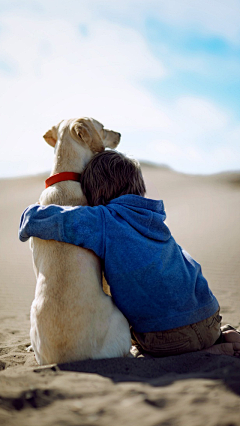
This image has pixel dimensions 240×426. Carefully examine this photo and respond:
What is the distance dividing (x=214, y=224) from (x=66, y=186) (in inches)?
464

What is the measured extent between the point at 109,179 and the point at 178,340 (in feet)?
4.55

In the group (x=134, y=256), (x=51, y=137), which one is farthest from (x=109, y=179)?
(x=51, y=137)

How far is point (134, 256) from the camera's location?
2.67 meters

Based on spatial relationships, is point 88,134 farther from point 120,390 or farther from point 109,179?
point 120,390

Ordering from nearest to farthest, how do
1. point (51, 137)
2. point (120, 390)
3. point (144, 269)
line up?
point (120, 390), point (144, 269), point (51, 137)

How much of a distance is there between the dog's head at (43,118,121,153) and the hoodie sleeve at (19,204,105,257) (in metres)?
0.96

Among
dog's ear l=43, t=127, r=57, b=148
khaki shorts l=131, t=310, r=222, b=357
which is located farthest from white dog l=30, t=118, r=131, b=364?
dog's ear l=43, t=127, r=57, b=148

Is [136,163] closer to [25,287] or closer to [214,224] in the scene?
[25,287]

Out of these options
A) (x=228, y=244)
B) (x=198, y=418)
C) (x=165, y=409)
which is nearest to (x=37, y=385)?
(x=165, y=409)

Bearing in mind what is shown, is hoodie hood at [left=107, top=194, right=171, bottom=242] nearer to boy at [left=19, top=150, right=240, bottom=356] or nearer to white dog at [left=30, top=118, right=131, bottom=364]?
boy at [left=19, top=150, right=240, bottom=356]

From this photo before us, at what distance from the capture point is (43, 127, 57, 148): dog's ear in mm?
3635

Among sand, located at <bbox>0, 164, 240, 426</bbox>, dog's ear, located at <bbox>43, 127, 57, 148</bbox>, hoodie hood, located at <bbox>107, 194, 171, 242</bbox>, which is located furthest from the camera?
dog's ear, located at <bbox>43, 127, 57, 148</bbox>

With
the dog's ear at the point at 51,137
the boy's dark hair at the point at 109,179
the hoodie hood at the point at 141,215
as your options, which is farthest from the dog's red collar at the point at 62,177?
the dog's ear at the point at 51,137

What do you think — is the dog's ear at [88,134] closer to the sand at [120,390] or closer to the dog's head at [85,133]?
the dog's head at [85,133]
